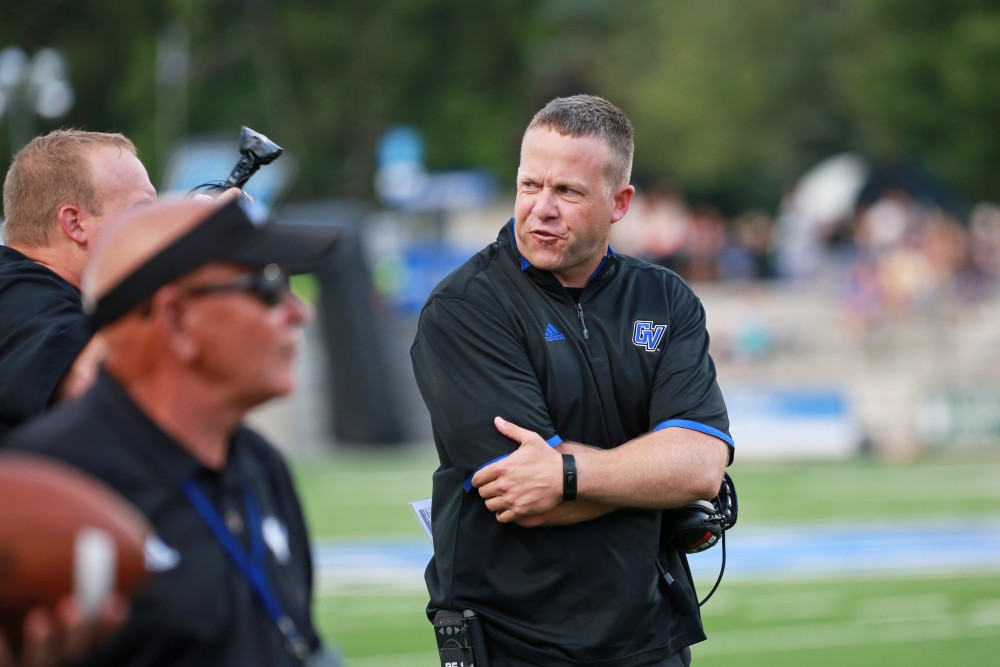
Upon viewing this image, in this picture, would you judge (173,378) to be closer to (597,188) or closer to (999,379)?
(597,188)

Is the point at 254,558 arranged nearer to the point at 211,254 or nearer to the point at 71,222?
the point at 211,254

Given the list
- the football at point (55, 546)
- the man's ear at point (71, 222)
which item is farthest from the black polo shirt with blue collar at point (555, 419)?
the football at point (55, 546)

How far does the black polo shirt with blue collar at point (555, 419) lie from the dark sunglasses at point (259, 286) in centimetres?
141

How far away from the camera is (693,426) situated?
421 centimetres

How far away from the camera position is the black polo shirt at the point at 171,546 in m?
2.54

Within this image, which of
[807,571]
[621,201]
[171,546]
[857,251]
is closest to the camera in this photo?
[171,546]

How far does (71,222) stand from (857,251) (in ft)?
74.9

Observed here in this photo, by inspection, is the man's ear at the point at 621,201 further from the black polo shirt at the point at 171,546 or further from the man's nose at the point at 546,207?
the black polo shirt at the point at 171,546

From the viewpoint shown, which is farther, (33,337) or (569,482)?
(569,482)

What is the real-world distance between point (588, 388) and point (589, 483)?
306mm

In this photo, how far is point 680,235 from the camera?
2645cm

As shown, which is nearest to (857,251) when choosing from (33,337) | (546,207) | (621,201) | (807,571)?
(807,571)

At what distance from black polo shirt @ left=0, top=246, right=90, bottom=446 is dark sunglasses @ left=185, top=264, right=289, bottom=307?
1.19 m

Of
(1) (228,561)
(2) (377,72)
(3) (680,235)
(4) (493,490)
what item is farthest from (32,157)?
(2) (377,72)
